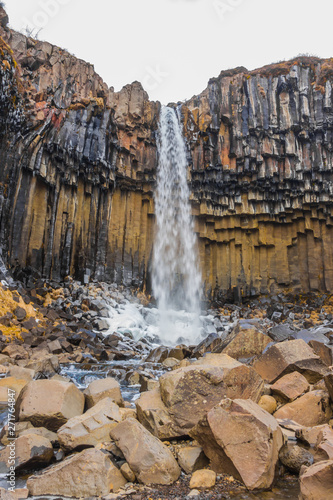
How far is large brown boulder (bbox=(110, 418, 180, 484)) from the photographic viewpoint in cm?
314

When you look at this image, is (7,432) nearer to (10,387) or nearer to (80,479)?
(80,479)

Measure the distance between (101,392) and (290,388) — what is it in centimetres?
277

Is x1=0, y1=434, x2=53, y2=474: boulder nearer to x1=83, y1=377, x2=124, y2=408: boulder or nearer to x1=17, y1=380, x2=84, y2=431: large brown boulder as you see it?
x1=17, y1=380, x2=84, y2=431: large brown boulder

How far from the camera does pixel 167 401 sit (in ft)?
13.6

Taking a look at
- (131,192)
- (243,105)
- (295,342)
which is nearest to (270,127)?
(243,105)

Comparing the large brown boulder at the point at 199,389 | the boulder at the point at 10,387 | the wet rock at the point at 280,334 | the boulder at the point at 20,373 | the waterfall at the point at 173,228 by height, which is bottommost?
the boulder at the point at 10,387

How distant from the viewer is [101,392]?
5.12 m

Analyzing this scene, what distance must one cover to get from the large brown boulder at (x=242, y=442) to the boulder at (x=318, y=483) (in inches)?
19.7

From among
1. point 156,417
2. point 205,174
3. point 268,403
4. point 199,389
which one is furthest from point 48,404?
point 205,174

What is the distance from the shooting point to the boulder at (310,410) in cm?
438

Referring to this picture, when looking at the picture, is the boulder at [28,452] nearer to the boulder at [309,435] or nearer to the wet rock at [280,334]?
the boulder at [309,435]

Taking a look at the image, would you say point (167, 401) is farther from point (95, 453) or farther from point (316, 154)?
point (316, 154)

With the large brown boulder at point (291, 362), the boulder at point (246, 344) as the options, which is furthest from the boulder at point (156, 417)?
the boulder at point (246, 344)

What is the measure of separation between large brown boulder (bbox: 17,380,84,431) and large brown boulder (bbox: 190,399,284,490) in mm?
1882
